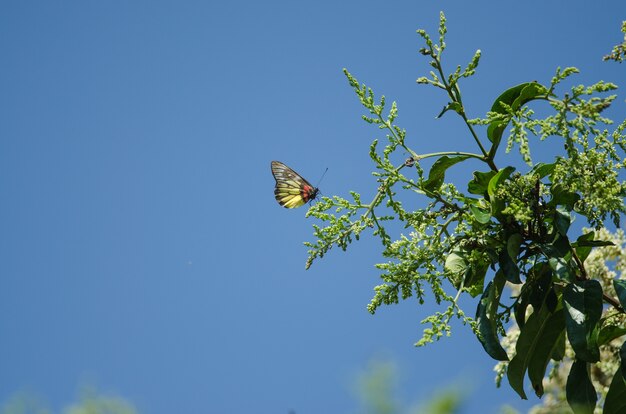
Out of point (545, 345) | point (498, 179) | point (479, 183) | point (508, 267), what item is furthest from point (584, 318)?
point (479, 183)

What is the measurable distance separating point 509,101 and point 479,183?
0.45m

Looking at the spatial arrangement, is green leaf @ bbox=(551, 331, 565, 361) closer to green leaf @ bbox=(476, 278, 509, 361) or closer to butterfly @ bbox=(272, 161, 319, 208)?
green leaf @ bbox=(476, 278, 509, 361)

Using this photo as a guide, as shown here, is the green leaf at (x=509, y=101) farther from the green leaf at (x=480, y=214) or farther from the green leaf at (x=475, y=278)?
the green leaf at (x=475, y=278)

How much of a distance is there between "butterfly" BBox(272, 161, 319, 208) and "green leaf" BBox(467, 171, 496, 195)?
1.65m

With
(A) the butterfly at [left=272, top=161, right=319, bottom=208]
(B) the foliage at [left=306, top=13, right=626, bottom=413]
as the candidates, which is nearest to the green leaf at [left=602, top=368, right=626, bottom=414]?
(B) the foliage at [left=306, top=13, right=626, bottom=413]

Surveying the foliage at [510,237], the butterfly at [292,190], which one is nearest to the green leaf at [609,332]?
the foliage at [510,237]

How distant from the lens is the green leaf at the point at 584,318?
10.6ft

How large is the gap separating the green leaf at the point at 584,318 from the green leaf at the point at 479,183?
70 cm

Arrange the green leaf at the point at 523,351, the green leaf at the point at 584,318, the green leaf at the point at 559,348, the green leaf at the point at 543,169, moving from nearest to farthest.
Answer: the green leaf at the point at 584,318
the green leaf at the point at 543,169
the green leaf at the point at 523,351
the green leaf at the point at 559,348

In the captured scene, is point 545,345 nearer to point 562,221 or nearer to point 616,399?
point 616,399

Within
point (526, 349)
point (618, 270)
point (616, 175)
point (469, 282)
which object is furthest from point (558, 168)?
point (618, 270)

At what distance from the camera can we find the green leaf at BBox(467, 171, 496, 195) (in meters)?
3.71

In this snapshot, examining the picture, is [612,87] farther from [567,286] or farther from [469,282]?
[469,282]

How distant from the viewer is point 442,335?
321 cm
